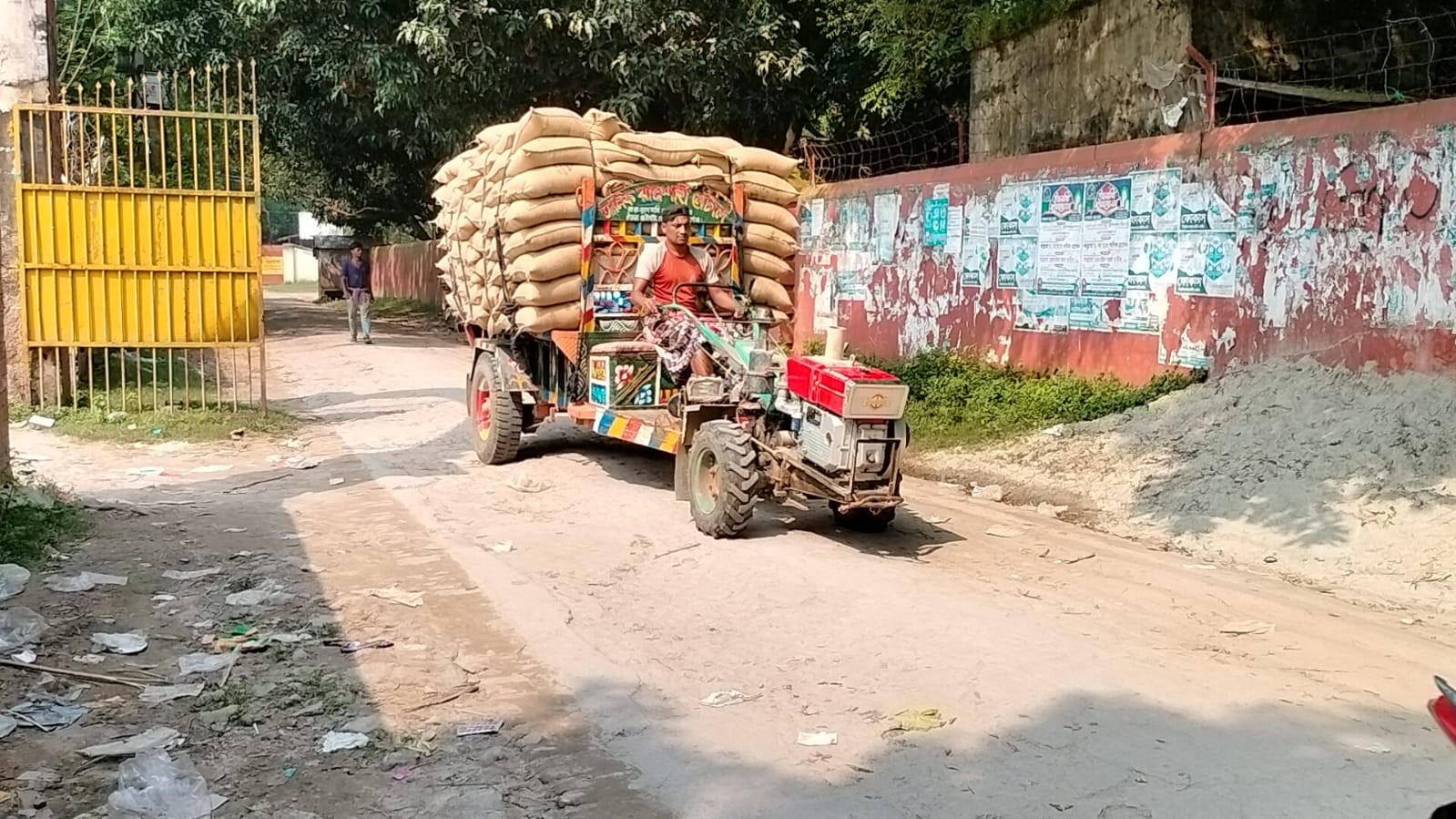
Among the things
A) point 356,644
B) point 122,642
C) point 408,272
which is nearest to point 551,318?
point 356,644

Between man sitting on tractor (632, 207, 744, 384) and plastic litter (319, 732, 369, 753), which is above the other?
man sitting on tractor (632, 207, 744, 384)

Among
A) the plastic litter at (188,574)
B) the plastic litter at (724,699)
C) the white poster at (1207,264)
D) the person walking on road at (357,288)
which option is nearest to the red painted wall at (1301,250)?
the white poster at (1207,264)

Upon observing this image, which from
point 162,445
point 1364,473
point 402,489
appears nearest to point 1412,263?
point 1364,473

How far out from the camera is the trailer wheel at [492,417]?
10461 mm

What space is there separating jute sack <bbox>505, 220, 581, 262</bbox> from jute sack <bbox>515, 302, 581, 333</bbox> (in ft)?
1.48

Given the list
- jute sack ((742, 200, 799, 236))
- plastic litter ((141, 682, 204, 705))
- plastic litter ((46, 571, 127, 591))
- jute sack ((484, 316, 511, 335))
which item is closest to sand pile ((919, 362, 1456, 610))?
jute sack ((742, 200, 799, 236))

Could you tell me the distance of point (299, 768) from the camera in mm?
4641

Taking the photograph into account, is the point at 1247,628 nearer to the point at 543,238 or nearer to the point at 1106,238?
the point at 543,238

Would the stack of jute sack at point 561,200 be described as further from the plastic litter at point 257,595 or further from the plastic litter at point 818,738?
the plastic litter at point 818,738

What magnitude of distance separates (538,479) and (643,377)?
1412mm

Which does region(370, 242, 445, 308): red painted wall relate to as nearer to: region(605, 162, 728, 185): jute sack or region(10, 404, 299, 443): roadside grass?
region(10, 404, 299, 443): roadside grass

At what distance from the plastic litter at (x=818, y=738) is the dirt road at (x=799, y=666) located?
1.8 inches

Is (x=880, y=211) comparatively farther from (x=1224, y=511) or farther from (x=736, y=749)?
(x=736, y=749)

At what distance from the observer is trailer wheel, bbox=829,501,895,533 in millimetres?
Result: 7949
